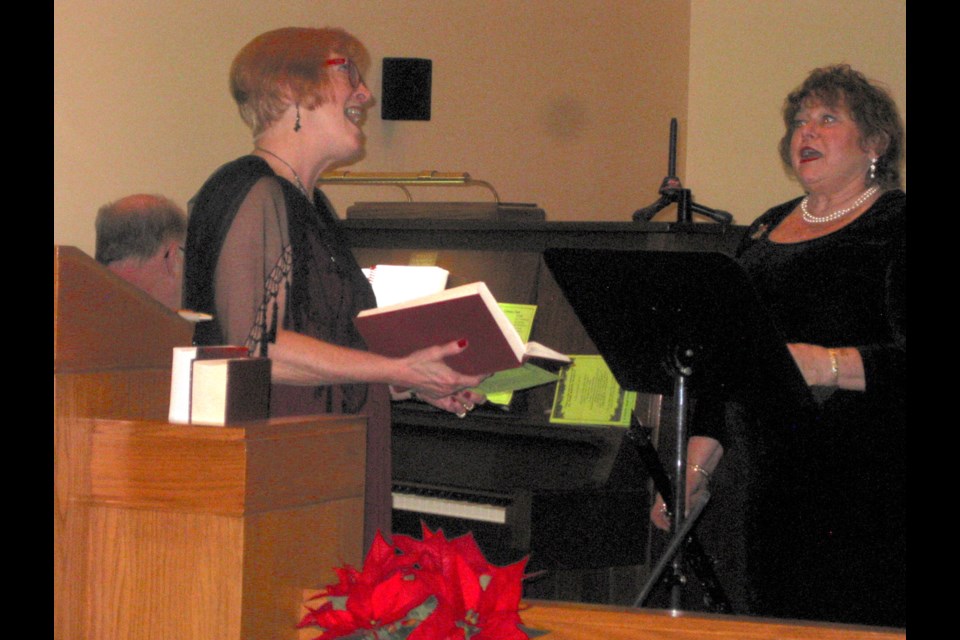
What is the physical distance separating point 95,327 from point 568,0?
4.59 meters

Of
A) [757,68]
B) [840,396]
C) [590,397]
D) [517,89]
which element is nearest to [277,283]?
[840,396]

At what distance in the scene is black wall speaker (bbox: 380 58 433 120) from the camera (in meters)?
4.58

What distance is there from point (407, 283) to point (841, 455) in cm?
114

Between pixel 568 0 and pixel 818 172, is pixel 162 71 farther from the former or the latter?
pixel 568 0

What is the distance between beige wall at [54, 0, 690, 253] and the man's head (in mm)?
157

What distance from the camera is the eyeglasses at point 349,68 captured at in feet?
6.97

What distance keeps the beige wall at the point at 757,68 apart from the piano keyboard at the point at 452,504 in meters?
3.27

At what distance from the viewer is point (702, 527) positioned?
2773 mm

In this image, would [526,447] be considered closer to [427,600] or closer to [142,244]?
[142,244]

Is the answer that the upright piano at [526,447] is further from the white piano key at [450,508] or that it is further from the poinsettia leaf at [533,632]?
the poinsettia leaf at [533,632]

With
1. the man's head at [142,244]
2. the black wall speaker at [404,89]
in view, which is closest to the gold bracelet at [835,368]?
the man's head at [142,244]

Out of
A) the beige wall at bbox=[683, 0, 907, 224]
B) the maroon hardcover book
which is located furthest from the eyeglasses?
the beige wall at bbox=[683, 0, 907, 224]

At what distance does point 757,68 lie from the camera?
5.79 metres
